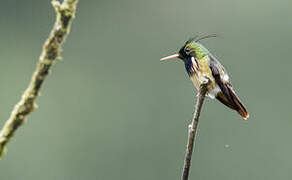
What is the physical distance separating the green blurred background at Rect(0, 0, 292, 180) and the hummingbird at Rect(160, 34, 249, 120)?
1319 cm

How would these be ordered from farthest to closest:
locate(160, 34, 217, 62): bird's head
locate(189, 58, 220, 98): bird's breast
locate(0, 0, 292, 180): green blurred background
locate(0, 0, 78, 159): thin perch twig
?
1. locate(0, 0, 292, 180): green blurred background
2. locate(160, 34, 217, 62): bird's head
3. locate(189, 58, 220, 98): bird's breast
4. locate(0, 0, 78, 159): thin perch twig

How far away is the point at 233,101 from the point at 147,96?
16428mm

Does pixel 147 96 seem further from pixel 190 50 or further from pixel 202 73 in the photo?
pixel 202 73

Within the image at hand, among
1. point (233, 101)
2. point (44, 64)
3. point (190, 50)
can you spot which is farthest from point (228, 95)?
point (44, 64)

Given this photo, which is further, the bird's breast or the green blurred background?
the green blurred background

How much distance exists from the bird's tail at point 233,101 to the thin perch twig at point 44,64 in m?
1.97

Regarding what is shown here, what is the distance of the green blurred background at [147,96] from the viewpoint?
718 inches

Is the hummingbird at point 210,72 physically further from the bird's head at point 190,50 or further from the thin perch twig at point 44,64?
the thin perch twig at point 44,64

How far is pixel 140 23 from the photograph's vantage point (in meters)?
22.0

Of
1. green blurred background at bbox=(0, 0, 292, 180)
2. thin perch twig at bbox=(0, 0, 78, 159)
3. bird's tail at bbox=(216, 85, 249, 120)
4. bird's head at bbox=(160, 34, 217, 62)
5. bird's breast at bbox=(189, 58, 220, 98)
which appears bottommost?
thin perch twig at bbox=(0, 0, 78, 159)

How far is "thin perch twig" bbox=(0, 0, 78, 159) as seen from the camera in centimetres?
134

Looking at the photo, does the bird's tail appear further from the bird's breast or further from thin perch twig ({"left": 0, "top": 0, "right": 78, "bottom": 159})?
thin perch twig ({"left": 0, "top": 0, "right": 78, "bottom": 159})

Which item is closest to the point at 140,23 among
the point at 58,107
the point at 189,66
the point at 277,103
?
the point at 58,107

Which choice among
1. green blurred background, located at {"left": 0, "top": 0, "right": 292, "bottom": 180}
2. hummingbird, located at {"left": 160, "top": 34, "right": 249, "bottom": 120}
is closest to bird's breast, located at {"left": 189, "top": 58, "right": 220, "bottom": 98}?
hummingbird, located at {"left": 160, "top": 34, "right": 249, "bottom": 120}
